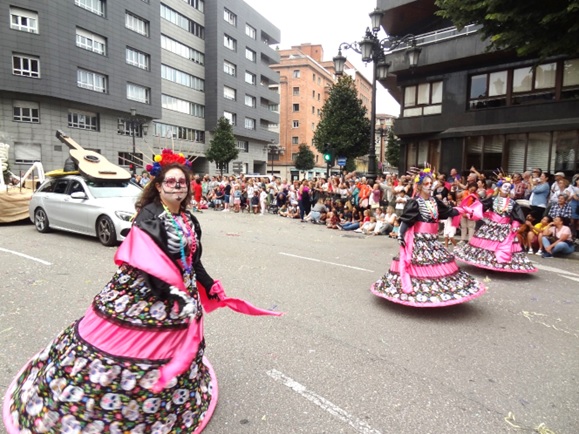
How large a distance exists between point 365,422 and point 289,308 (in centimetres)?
258

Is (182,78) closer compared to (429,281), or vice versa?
(429,281)

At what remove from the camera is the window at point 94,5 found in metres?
31.1

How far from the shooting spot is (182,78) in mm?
44438

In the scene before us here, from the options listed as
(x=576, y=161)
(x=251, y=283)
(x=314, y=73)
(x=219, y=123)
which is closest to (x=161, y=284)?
(x=251, y=283)

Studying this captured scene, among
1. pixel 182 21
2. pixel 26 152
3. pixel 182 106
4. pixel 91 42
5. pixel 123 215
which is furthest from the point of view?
pixel 182 106

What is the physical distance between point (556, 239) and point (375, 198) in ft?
19.9

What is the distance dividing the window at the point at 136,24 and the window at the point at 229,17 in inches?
513

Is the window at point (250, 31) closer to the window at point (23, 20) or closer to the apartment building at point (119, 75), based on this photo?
the apartment building at point (119, 75)

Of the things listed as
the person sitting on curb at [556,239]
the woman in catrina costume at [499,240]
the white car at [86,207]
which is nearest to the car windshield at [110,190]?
the white car at [86,207]

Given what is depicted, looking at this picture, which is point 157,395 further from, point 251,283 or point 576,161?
point 576,161

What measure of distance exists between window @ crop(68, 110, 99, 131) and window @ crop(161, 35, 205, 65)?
12248 millimetres

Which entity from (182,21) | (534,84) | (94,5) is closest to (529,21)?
(534,84)

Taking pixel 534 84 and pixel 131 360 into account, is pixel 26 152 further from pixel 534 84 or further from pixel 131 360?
pixel 131 360

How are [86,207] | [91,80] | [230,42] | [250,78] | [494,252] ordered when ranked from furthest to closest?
[250,78] < [230,42] < [91,80] < [86,207] < [494,252]
